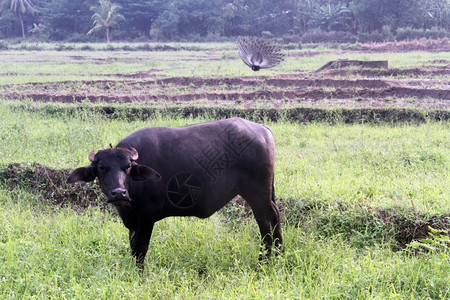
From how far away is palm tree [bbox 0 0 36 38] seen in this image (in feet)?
132

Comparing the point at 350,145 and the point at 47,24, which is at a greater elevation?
the point at 47,24

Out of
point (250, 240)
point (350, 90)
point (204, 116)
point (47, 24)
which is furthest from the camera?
point (47, 24)

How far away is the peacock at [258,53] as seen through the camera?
15.7 meters

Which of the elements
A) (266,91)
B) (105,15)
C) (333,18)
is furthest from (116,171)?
(105,15)

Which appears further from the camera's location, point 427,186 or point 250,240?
point 427,186

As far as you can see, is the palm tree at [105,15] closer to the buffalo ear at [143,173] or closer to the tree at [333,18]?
the tree at [333,18]

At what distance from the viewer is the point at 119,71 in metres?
18.5

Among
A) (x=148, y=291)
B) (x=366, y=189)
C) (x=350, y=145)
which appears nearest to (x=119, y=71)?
(x=350, y=145)

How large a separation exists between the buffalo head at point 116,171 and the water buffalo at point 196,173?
0.15 feet

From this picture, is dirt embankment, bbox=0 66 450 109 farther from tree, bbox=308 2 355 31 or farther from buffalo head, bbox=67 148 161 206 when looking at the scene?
tree, bbox=308 2 355 31

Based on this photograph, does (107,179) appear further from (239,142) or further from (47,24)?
(47,24)

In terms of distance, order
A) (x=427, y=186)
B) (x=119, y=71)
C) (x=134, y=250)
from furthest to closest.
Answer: (x=119, y=71) < (x=427, y=186) < (x=134, y=250)

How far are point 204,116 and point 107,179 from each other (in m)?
6.64

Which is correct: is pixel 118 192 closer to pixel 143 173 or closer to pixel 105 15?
pixel 143 173
